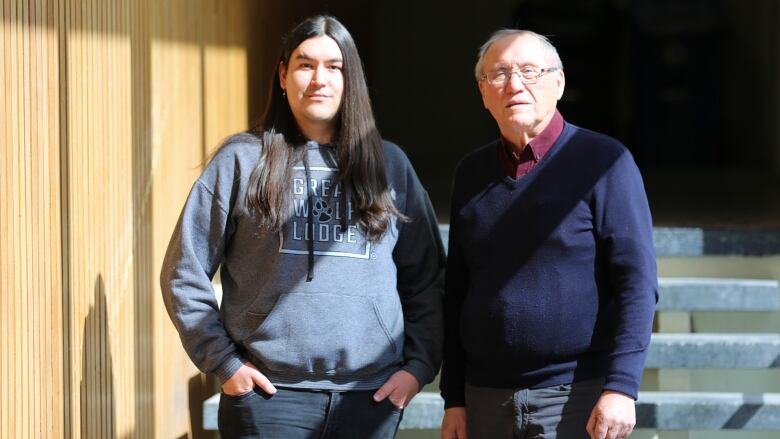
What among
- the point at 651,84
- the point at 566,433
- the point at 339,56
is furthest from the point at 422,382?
the point at 651,84

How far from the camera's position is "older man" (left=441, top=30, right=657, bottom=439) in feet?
7.61

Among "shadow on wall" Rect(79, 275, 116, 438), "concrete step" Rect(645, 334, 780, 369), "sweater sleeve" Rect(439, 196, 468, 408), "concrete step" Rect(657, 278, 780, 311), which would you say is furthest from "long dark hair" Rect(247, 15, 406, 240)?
"concrete step" Rect(657, 278, 780, 311)

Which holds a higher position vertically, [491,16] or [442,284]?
[491,16]

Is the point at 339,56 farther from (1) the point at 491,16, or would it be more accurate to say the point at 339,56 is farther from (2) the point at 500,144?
(1) the point at 491,16

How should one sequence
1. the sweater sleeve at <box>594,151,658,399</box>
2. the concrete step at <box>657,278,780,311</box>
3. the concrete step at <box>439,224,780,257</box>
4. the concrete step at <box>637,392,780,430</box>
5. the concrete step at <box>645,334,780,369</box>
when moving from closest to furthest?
1. the sweater sleeve at <box>594,151,658,399</box>
2. the concrete step at <box>637,392,780,430</box>
3. the concrete step at <box>645,334,780,369</box>
4. the concrete step at <box>657,278,780,311</box>
5. the concrete step at <box>439,224,780,257</box>

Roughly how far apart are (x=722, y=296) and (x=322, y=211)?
2.06 m

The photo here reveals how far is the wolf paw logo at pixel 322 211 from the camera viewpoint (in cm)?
249

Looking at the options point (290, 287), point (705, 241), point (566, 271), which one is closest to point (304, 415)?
point (290, 287)

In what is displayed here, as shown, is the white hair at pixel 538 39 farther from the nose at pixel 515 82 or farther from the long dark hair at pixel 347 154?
the long dark hair at pixel 347 154

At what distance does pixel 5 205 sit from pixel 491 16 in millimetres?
8941

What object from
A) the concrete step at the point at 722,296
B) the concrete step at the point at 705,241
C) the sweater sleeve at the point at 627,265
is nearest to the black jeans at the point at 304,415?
the sweater sleeve at the point at 627,265

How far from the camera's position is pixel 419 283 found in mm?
2633

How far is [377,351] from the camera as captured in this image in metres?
2.47

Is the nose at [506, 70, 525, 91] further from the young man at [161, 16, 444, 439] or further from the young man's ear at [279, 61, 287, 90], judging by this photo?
the young man's ear at [279, 61, 287, 90]
